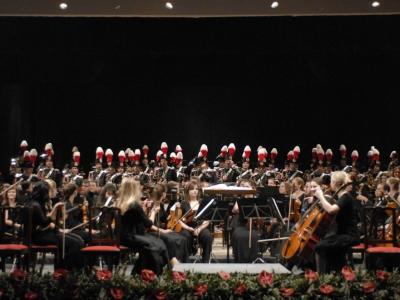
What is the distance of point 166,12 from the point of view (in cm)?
1583

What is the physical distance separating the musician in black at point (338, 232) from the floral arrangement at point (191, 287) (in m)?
1.89

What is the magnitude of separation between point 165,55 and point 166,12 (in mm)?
2840

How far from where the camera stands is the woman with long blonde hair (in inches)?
280

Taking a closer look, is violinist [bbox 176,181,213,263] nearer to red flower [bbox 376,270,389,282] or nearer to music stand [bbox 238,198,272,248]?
music stand [bbox 238,198,272,248]

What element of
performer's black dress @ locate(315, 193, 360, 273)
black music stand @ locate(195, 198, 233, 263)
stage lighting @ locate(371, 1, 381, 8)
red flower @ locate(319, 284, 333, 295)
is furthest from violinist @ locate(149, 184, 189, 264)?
stage lighting @ locate(371, 1, 381, 8)

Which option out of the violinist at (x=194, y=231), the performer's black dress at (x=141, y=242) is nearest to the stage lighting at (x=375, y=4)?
the violinist at (x=194, y=231)

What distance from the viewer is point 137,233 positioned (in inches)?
291

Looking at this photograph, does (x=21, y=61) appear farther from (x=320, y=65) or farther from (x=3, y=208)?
(x=3, y=208)

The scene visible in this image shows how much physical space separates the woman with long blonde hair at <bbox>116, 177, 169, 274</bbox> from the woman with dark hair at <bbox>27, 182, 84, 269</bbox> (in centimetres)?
59

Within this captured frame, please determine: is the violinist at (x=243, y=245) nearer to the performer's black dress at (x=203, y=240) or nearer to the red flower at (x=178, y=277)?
the performer's black dress at (x=203, y=240)

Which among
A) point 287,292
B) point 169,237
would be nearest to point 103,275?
point 287,292

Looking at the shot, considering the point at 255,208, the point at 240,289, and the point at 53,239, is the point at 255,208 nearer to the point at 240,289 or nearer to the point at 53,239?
the point at 53,239

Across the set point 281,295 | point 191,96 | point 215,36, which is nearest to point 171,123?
point 191,96

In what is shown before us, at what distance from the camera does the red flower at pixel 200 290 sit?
4.66m
